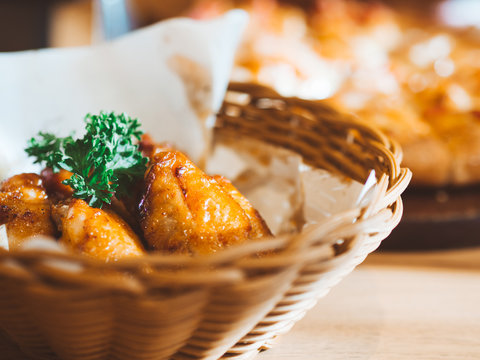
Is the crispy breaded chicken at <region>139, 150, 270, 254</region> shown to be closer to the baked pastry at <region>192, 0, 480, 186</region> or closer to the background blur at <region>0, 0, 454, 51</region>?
the baked pastry at <region>192, 0, 480, 186</region>

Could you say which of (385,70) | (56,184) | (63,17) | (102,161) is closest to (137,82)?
(56,184)

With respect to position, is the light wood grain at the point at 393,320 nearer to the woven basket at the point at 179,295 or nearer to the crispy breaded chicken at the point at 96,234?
the woven basket at the point at 179,295

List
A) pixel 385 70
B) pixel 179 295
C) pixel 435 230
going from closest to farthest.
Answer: pixel 179 295 → pixel 435 230 → pixel 385 70

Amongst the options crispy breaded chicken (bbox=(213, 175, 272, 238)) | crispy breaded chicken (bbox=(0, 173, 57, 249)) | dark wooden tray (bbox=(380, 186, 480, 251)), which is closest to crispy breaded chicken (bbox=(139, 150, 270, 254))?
crispy breaded chicken (bbox=(213, 175, 272, 238))

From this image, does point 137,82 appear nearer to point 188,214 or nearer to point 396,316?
point 188,214

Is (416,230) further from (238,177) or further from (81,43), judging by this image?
(81,43)

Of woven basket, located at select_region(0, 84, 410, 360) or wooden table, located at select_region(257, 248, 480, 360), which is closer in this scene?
woven basket, located at select_region(0, 84, 410, 360)
